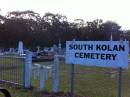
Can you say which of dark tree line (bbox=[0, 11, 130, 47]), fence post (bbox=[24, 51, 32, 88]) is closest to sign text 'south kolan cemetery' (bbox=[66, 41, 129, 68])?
fence post (bbox=[24, 51, 32, 88])

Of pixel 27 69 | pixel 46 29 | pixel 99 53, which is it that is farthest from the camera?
pixel 46 29

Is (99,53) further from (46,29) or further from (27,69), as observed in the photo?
(46,29)

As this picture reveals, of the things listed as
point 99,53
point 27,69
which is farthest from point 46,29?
point 99,53

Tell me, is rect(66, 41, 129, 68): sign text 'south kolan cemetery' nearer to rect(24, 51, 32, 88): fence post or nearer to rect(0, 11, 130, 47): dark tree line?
rect(24, 51, 32, 88): fence post

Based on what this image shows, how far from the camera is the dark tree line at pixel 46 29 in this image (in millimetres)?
79875

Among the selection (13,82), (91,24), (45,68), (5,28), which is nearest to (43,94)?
(45,68)

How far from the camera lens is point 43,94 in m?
12.1

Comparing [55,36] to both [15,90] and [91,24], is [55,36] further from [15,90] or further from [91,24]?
[15,90]

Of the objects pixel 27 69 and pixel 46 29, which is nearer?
pixel 27 69

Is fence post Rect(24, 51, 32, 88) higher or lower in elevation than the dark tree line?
lower

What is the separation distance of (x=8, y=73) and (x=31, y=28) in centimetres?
7181

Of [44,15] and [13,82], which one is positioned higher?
[44,15]

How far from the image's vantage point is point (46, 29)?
91.0 m

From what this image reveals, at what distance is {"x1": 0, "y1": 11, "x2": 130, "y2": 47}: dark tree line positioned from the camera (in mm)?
79875
